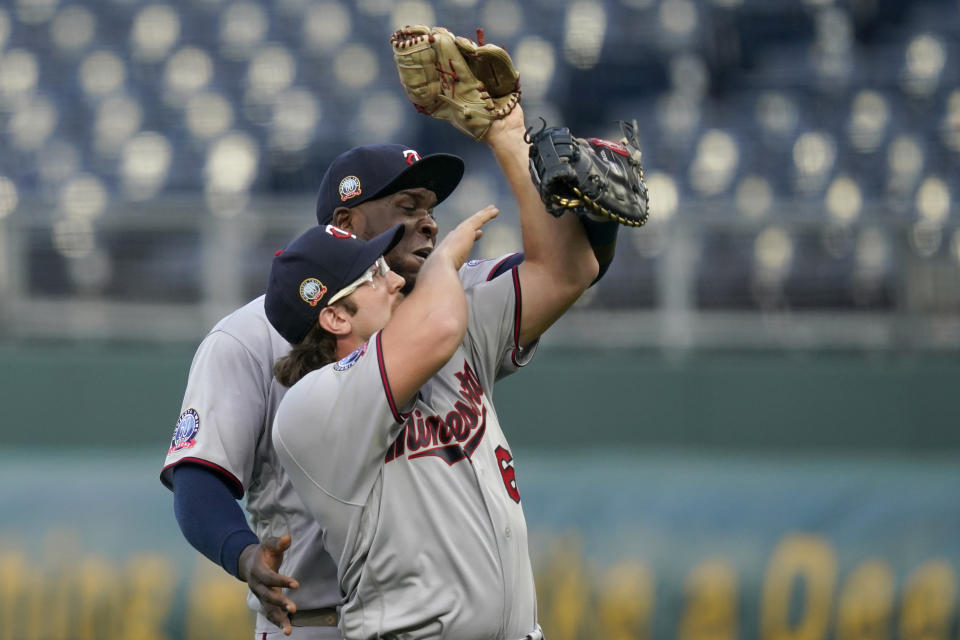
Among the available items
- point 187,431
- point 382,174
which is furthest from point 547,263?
point 187,431

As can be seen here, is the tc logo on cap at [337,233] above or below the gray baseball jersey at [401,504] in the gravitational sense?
above

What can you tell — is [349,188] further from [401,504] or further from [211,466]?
[401,504]

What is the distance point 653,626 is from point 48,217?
9.80ft

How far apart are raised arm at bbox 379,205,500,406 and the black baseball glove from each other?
206 mm

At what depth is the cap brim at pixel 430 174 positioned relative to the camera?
89.7 inches

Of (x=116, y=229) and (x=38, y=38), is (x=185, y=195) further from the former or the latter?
(x=38, y=38)

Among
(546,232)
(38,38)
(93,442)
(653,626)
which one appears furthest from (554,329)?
(38,38)

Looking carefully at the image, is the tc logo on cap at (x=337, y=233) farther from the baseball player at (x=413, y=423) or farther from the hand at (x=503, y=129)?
the hand at (x=503, y=129)

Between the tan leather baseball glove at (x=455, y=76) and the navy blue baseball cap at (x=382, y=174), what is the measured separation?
0.41 feet

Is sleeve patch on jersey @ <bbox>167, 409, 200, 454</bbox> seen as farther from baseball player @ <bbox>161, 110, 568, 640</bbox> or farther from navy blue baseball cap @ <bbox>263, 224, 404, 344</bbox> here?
navy blue baseball cap @ <bbox>263, 224, 404, 344</bbox>

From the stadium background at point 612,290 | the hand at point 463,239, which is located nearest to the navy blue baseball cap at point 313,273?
the hand at point 463,239

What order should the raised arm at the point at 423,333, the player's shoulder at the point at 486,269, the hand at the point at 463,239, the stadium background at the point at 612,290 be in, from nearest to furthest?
the raised arm at the point at 423,333, the hand at the point at 463,239, the player's shoulder at the point at 486,269, the stadium background at the point at 612,290

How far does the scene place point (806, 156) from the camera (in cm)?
678

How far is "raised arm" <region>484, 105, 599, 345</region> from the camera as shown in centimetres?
210
